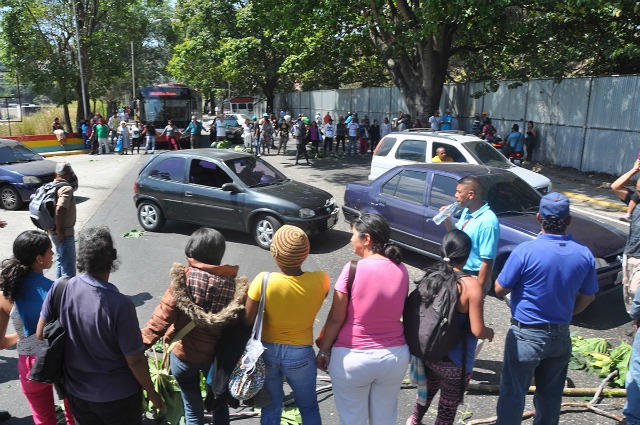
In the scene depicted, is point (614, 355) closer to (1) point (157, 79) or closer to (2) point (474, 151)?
(2) point (474, 151)

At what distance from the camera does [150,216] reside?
1037 cm

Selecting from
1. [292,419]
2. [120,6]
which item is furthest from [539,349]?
[120,6]

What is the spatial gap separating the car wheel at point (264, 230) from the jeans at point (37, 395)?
17.8ft

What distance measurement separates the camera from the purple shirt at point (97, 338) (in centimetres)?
294

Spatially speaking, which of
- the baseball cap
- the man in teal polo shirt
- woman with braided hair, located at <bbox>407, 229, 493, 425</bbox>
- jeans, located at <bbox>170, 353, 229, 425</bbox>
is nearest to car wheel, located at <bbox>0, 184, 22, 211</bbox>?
jeans, located at <bbox>170, 353, 229, 425</bbox>

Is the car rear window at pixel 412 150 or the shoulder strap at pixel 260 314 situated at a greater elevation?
the car rear window at pixel 412 150

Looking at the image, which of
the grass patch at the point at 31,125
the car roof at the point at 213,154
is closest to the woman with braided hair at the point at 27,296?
the car roof at the point at 213,154

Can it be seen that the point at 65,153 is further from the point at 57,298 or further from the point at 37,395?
the point at 57,298

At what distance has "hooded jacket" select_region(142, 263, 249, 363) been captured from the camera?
10.4ft

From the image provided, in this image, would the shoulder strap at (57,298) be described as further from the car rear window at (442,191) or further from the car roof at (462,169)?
the car roof at (462,169)

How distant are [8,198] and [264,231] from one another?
7.53m

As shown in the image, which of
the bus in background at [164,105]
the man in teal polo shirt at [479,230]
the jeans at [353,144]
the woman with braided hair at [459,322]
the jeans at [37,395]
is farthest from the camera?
the bus in background at [164,105]

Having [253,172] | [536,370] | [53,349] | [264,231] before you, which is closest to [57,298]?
[53,349]

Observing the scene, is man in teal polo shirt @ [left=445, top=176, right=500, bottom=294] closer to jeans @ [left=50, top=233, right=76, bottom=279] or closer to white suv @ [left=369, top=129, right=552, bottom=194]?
jeans @ [left=50, top=233, right=76, bottom=279]
